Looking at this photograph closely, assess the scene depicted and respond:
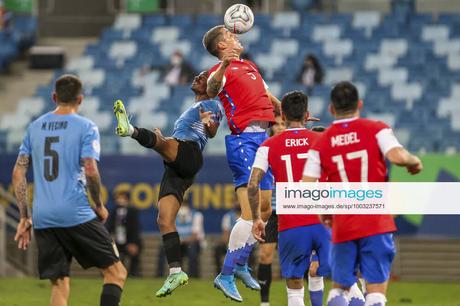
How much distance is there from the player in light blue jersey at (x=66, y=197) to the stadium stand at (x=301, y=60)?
12.9 m

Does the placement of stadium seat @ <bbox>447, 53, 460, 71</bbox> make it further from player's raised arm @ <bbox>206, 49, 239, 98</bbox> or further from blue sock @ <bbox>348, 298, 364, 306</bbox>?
blue sock @ <bbox>348, 298, 364, 306</bbox>

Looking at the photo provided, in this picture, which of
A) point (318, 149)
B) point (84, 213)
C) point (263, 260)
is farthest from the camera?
point (263, 260)

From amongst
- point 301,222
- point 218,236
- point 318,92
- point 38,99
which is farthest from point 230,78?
point 38,99

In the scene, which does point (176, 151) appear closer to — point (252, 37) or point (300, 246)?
point (300, 246)

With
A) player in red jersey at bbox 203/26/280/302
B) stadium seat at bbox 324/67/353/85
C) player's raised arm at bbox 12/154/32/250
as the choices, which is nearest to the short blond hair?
player in red jersey at bbox 203/26/280/302

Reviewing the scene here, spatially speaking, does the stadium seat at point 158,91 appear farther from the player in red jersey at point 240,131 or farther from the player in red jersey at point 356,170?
the player in red jersey at point 356,170

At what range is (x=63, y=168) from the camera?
35.4ft

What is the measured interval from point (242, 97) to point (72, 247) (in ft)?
9.14

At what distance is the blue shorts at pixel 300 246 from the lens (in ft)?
38.0

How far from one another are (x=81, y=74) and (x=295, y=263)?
17350 mm

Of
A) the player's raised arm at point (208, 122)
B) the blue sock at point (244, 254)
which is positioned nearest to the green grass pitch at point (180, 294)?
the blue sock at point (244, 254)

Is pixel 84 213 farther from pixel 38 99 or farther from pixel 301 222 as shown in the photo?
pixel 38 99

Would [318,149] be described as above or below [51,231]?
above

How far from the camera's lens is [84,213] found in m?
10.9
